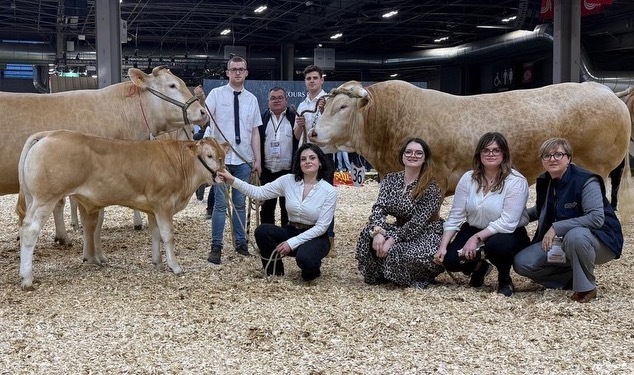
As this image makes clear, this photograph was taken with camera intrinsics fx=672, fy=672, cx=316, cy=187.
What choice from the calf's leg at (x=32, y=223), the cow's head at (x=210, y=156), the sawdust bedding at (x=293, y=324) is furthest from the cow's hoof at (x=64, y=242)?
the cow's head at (x=210, y=156)

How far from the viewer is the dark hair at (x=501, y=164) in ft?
14.5

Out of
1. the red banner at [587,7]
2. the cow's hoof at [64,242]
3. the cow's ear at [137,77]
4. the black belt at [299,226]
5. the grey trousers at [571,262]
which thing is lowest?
the cow's hoof at [64,242]

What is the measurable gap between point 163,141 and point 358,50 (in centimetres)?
2365

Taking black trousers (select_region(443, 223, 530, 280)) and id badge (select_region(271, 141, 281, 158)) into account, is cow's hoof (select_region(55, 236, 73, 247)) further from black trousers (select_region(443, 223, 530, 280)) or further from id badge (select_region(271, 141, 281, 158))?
black trousers (select_region(443, 223, 530, 280))

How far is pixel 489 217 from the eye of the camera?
14.7 feet

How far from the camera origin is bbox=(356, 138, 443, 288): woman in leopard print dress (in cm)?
455

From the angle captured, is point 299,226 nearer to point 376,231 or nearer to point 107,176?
point 376,231

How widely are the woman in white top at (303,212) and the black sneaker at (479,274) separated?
3.41ft

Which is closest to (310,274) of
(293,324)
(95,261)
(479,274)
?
(293,324)

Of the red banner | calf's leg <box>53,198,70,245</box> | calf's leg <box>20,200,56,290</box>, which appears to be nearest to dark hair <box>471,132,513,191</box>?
calf's leg <box>20,200,56,290</box>

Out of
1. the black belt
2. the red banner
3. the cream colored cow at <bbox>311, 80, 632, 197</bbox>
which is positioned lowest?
the black belt

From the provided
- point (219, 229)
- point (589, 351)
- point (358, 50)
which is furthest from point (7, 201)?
point (358, 50)

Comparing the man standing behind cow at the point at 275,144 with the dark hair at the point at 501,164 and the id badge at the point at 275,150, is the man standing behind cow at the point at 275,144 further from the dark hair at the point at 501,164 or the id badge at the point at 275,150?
the dark hair at the point at 501,164

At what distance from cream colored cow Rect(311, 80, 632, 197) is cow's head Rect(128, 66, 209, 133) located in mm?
1122
